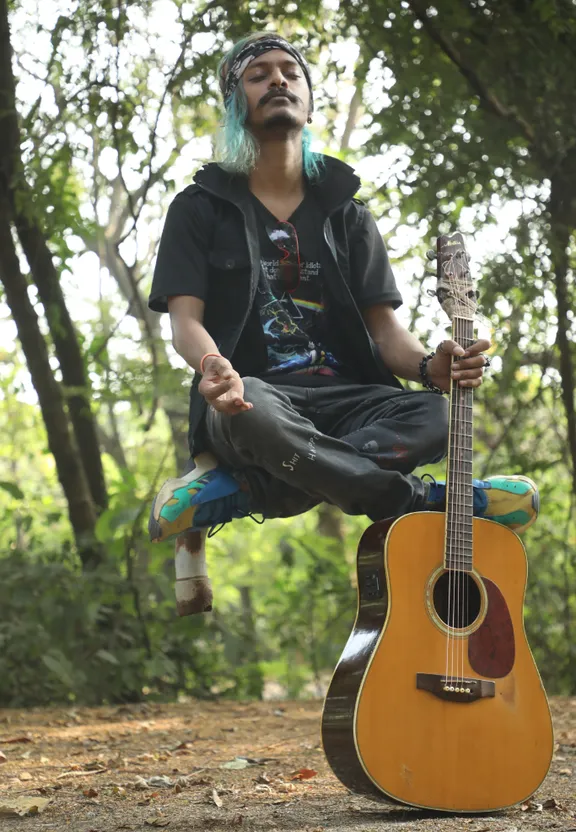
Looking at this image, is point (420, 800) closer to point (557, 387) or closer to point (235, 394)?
point (235, 394)

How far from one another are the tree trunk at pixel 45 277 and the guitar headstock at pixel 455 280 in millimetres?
3071

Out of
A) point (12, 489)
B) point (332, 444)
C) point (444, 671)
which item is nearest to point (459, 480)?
point (332, 444)

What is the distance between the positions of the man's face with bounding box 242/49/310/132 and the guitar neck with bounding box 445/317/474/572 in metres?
0.83

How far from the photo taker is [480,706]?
2756 mm

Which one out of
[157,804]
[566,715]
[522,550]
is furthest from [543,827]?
[566,715]

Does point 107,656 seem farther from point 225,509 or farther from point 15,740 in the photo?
point 225,509

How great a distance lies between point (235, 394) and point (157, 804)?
1.23 m

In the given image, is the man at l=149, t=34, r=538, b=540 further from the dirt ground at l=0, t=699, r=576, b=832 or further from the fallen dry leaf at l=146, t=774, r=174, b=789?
the fallen dry leaf at l=146, t=774, r=174, b=789

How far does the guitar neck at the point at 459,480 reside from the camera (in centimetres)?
282

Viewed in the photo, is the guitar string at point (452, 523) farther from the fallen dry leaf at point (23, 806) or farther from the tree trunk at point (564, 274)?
the tree trunk at point (564, 274)

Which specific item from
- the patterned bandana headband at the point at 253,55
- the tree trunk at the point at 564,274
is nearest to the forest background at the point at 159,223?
the tree trunk at the point at 564,274

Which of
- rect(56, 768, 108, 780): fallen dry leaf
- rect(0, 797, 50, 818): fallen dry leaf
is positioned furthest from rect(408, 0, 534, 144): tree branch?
rect(0, 797, 50, 818): fallen dry leaf

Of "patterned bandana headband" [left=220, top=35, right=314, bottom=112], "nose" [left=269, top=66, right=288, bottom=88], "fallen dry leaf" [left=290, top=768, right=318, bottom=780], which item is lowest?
"fallen dry leaf" [left=290, top=768, right=318, bottom=780]

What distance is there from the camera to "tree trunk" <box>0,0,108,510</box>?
555 cm
